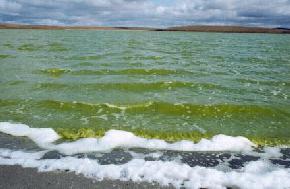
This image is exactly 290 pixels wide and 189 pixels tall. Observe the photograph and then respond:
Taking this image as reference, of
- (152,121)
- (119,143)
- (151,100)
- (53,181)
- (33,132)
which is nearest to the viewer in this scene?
(53,181)

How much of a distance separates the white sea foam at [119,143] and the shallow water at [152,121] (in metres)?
0.03

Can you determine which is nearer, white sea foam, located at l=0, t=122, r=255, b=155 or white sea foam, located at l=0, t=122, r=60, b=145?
white sea foam, located at l=0, t=122, r=255, b=155

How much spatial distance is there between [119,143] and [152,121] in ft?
8.25

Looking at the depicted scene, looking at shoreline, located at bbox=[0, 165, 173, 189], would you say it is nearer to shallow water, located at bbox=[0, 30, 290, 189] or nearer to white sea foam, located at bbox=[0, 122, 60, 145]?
shallow water, located at bbox=[0, 30, 290, 189]

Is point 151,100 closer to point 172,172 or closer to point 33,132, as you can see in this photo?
point 33,132

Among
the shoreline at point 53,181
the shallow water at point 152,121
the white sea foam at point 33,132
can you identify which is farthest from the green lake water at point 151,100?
the shoreline at point 53,181

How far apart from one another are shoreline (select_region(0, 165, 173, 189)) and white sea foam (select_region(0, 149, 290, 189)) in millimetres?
178

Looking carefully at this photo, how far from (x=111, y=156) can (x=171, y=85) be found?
9065 mm

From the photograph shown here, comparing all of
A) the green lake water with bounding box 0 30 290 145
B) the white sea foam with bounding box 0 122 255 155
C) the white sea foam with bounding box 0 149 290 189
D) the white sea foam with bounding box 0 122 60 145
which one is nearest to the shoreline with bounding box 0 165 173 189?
the white sea foam with bounding box 0 149 290 189

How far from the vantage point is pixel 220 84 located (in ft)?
53.1

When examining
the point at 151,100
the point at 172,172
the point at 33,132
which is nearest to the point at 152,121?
the point at 151,100

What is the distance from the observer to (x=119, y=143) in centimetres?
827

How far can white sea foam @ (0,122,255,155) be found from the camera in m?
7.96

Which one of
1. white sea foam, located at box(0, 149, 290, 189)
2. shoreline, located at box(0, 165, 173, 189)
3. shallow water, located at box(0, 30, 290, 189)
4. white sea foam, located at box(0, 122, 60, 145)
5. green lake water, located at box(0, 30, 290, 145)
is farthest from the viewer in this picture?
green lake water, located at box(0, 30, 290, 145)
